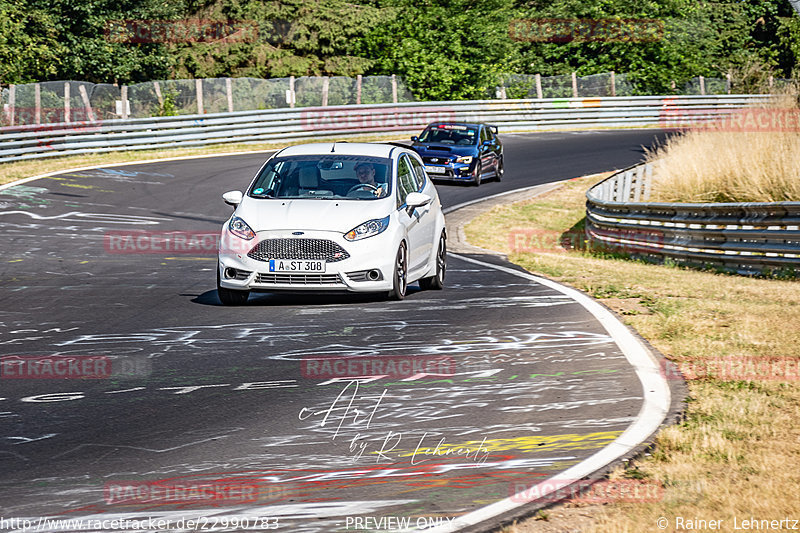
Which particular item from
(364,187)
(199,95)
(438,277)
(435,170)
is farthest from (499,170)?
(364,187)

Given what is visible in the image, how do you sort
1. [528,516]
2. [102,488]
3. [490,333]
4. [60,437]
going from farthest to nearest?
[490,333] < [60,437] < [102,488] < [528,516]

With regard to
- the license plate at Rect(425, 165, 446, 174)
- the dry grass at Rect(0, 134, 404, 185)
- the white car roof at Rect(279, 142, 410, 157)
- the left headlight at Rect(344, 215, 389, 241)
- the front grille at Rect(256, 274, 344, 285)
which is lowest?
the license plate at Rect(425, 165, 446, 174)

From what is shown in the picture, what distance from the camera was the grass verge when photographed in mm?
5082

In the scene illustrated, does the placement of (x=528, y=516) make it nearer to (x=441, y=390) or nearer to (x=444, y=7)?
(x=441, y=390)

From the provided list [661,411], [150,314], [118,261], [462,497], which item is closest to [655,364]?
[661,411]

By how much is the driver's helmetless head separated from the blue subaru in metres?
15.4

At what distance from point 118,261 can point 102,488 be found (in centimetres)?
1077

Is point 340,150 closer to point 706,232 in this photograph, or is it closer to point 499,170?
point 706,232

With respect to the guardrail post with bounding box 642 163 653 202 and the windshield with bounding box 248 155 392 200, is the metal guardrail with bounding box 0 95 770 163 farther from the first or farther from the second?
the windshield with bounding box 248 155 392 200

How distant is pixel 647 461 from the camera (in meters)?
5.91

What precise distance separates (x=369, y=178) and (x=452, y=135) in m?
16.6

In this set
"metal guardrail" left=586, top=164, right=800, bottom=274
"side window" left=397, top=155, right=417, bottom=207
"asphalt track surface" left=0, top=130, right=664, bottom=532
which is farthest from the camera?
"metal guardrail" left=586, top=164, right=800, bottom=274

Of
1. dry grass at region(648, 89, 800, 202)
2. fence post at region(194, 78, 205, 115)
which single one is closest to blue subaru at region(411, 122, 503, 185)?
dry grass at region(648, 89, 800, 202)

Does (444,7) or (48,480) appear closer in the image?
(48,480)
